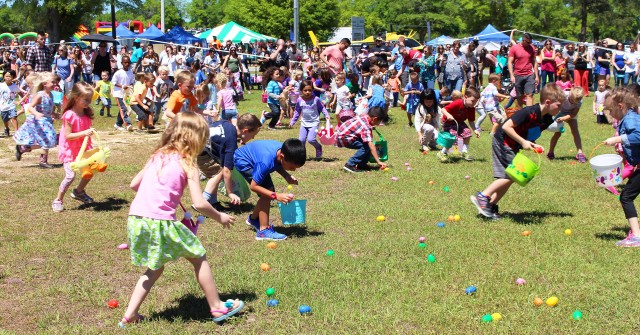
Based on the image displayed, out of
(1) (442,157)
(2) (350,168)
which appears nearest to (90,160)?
(2) (350,168)

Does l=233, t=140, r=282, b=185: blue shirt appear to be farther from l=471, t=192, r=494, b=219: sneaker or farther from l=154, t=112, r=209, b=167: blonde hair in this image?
l=471, t=192, r=494, b=219: sneaker

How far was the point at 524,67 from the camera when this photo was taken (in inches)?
582

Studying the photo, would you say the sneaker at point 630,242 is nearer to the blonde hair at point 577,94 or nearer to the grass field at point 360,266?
the grass field at point 360,266

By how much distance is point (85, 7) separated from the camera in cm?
5044

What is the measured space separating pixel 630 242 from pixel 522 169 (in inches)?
48.9

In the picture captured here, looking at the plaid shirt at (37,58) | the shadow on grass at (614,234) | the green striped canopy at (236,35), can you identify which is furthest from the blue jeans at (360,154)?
the green striped canopy at (236,35)

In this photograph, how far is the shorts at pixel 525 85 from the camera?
14828 mm

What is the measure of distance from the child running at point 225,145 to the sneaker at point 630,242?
392 cm

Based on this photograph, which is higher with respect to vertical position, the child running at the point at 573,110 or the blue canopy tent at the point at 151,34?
the blue canopy tent at the point at 151,34

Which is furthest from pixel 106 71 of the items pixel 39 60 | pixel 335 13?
pixel 335 13

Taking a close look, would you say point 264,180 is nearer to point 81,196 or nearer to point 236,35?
point 81,196

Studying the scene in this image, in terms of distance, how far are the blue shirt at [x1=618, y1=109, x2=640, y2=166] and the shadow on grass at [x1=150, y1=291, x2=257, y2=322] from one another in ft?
12.9

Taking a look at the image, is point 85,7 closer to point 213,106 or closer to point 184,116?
point 213,106

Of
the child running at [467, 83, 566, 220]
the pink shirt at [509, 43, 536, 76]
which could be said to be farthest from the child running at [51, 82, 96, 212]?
the pink shirt at [509, 43, 536, 76]
